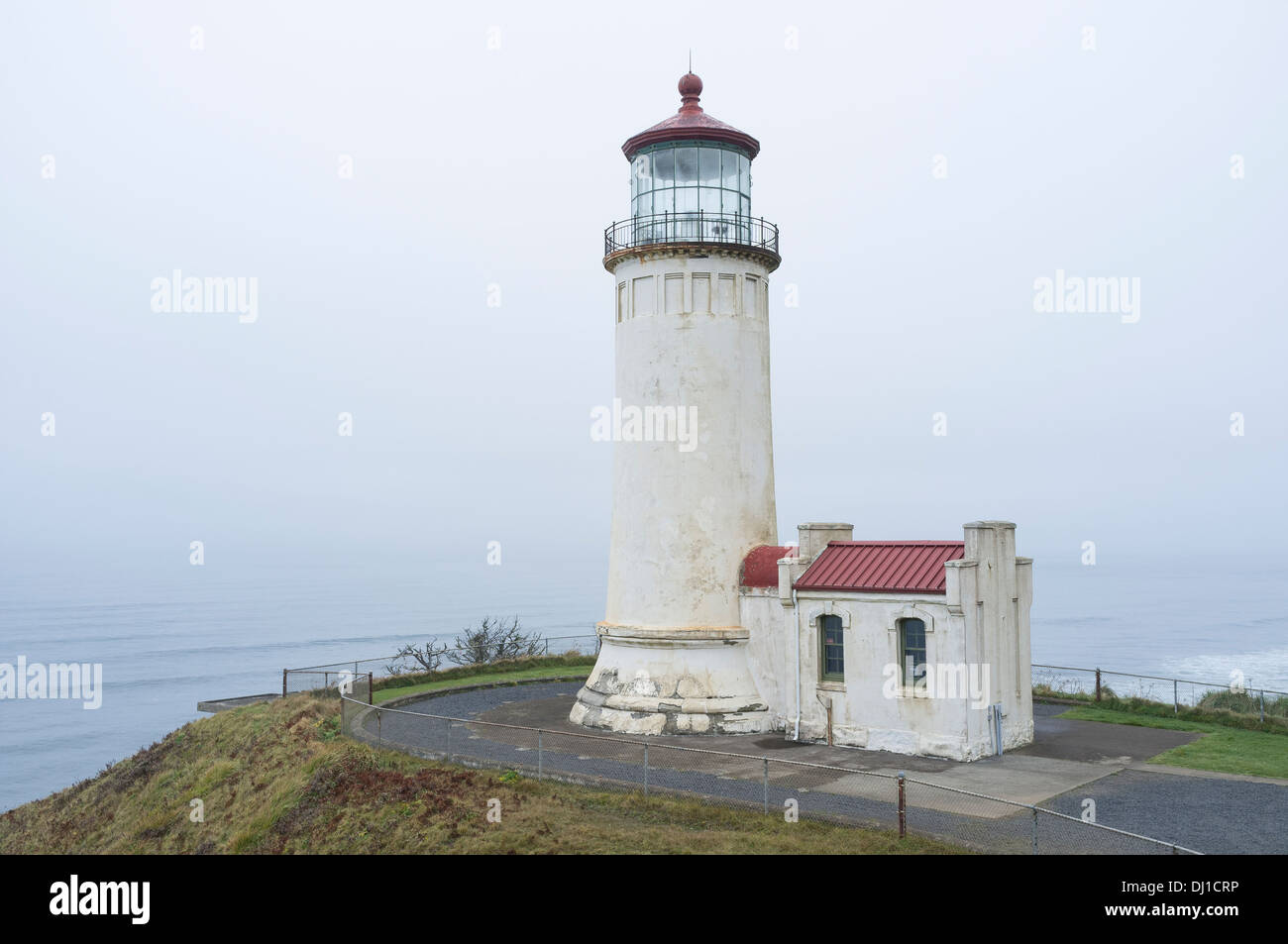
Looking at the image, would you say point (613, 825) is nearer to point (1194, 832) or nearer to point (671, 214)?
point (1194, 832)

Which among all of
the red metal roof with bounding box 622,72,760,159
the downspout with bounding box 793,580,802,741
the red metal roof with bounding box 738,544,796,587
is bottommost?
the downspout with bounding box 793,580,802,741

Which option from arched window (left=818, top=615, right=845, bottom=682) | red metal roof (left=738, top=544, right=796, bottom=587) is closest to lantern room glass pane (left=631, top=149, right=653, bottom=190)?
red metal roof (left=738, top=544, right=796, bottom=587)

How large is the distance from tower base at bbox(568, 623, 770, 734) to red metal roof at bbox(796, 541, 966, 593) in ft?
7.69

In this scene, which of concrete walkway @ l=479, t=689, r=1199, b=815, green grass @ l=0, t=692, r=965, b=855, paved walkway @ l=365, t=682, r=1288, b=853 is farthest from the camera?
concrete walkway @ l=479, t=689, r=1199, b=815

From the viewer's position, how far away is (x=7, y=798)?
35.3 meters

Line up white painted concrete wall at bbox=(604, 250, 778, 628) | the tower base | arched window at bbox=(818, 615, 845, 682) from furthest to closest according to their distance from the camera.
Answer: white painted concrete wall at bbox=(604, 250, 778, 628), the tower base, arched window at bbox=(818, 615, 845, 682)

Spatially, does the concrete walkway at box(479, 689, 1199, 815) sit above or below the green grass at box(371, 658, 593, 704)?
above

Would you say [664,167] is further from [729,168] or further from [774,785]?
[774,785]

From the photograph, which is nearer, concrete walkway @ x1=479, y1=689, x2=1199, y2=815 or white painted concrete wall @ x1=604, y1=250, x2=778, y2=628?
concrete walkway @ x1=479, y1=689, x2=1199, y2=815

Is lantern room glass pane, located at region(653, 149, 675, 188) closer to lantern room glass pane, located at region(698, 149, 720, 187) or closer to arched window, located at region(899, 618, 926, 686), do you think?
lantern room glass pane, located at region(698, 149, 720, 187)

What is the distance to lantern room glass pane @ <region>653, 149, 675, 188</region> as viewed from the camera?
21.5 meters

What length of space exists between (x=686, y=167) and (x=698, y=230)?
1.43m

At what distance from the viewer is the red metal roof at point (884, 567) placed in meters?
18.5
